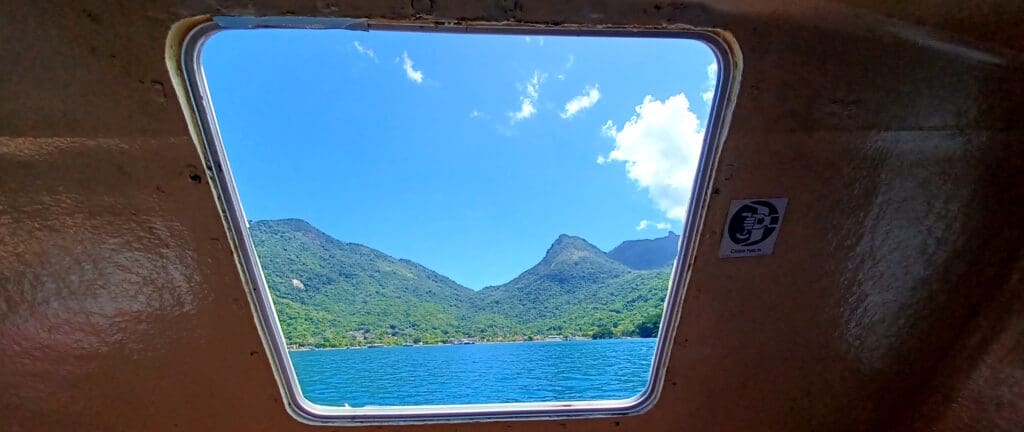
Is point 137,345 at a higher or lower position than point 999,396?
lower

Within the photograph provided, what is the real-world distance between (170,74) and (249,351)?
852 millimetres

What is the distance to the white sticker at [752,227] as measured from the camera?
1330mm

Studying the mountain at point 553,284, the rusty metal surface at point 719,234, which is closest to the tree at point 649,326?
the rusty metal surface at point 719,234

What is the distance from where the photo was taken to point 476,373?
146 inches

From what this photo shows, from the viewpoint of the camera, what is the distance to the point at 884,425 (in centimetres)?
170

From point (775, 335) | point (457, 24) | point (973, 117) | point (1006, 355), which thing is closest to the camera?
point (457, 24)

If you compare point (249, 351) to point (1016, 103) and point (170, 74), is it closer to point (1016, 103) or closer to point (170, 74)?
point (170, 74)

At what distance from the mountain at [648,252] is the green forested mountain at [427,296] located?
0.05 meters

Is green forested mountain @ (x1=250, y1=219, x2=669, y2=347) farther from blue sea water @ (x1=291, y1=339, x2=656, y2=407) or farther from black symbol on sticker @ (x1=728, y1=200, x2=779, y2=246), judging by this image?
black symbol on sticker @ (x1=728, y1=200, x2=779, y2=246)

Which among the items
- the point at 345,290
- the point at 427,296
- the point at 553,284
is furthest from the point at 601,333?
the point at 345,290

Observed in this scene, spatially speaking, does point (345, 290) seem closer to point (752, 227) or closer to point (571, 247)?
point (571, 247)

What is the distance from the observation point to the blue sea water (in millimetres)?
1756

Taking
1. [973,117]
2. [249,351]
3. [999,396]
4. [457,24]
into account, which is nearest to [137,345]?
[249,351]

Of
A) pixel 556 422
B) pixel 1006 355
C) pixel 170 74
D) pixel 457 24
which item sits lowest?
pixel 556 422
